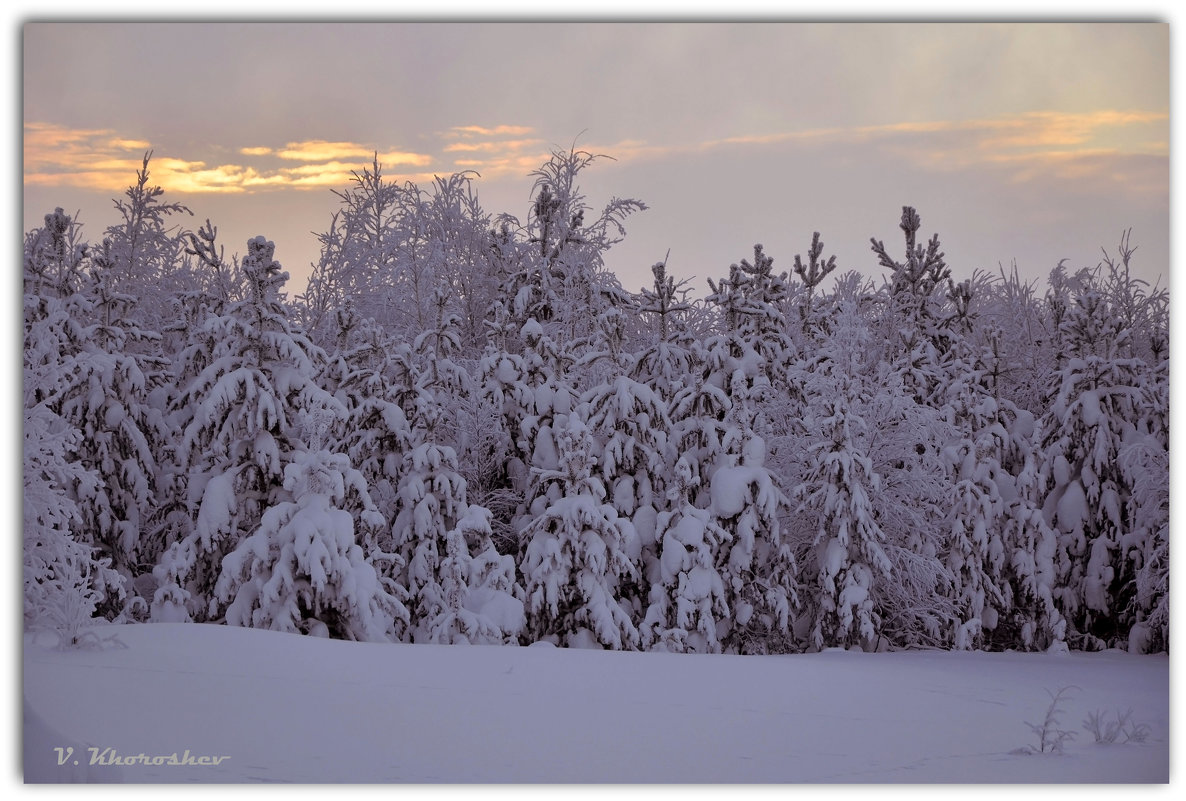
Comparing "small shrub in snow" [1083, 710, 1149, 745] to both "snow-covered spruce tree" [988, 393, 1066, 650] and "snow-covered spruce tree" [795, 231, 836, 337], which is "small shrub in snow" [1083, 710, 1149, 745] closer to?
"snow-covered spruce tree" [795, 231, 836, 337]

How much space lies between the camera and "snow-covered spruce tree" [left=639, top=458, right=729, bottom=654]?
49.2 feet

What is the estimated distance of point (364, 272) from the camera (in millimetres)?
23922

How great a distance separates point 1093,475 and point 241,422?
42.5 ft

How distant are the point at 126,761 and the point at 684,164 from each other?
296 inches

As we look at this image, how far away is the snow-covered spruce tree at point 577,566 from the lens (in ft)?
46.7

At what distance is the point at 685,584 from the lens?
15.0 metres

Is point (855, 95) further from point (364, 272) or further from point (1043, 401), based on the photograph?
point (364, 272)

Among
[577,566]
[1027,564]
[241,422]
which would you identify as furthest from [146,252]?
[1027,564]

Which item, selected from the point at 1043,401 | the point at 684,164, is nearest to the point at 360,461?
the point at 684,164

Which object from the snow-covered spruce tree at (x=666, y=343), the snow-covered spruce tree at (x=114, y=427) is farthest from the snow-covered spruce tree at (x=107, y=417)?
the snow-covered spruce tree at (x=666, y=343)

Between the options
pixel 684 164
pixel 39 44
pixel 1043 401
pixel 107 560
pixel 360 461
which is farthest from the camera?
pixel 1043 401

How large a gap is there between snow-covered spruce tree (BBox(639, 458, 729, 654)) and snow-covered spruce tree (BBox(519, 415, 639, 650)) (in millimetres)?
690

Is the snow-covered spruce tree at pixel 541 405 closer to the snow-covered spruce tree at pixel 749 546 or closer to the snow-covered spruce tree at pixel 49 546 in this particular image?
the snow-covered spruce tree at pixel 749 546

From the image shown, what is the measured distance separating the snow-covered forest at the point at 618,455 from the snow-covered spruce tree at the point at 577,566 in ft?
0.13
